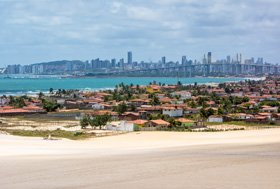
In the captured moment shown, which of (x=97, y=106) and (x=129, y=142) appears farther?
(x=97, y=106)

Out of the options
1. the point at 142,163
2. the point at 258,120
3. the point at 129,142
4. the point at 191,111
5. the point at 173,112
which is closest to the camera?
the point at 142,163

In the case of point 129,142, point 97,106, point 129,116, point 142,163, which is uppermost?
point 142,163

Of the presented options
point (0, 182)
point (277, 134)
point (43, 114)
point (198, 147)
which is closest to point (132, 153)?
point (198, 147)

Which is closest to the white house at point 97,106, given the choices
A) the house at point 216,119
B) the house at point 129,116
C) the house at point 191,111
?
the house at point 191,111

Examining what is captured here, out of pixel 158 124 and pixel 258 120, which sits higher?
pixel 158 124

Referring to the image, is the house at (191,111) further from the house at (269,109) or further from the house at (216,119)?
the house at (216,119)

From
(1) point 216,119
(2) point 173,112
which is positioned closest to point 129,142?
(1) point 216,119

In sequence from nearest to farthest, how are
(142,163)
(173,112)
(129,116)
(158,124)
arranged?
(142,163) → (158,124) → (129,116) → (173,112)

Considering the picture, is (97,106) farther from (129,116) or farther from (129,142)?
(129,142)

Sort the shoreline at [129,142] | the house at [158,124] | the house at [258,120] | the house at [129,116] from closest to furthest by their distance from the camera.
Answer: the shoreline at [129,142]
the house at [158,124]
the house at [258,120]
the house at [129,116]
